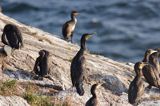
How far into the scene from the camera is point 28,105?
23078mm

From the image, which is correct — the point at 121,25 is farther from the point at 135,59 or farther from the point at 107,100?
the point at 107,100

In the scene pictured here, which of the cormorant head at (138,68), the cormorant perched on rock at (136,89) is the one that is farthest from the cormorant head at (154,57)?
the cormorant perched on rock at (136,89)

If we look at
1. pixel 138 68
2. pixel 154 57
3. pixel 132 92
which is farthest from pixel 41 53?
pixel 154 57

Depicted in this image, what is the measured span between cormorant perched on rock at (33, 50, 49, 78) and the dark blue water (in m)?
34.1

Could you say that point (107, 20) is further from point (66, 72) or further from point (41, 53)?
point (41, 53)

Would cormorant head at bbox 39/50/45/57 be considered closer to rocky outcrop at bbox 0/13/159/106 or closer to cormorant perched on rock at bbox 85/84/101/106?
rocky outcrop at bbox 0/13/159/106

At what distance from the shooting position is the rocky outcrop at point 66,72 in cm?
2444

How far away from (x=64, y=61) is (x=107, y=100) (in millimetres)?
2457

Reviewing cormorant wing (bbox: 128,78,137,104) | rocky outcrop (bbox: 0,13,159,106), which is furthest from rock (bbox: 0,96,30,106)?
cormorant wing (bbox: 128,78,137,104)

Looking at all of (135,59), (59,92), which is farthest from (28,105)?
(135,59)

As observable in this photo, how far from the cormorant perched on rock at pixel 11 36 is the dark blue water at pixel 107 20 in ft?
109

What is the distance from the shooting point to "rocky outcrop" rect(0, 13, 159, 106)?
24.4 meters

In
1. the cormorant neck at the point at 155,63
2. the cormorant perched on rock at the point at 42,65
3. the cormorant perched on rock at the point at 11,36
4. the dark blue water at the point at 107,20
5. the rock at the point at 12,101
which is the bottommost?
the dark blue water at the point at 107,20

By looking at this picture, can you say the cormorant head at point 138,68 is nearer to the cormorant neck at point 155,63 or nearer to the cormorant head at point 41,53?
the cormorant neck at point 155,63
